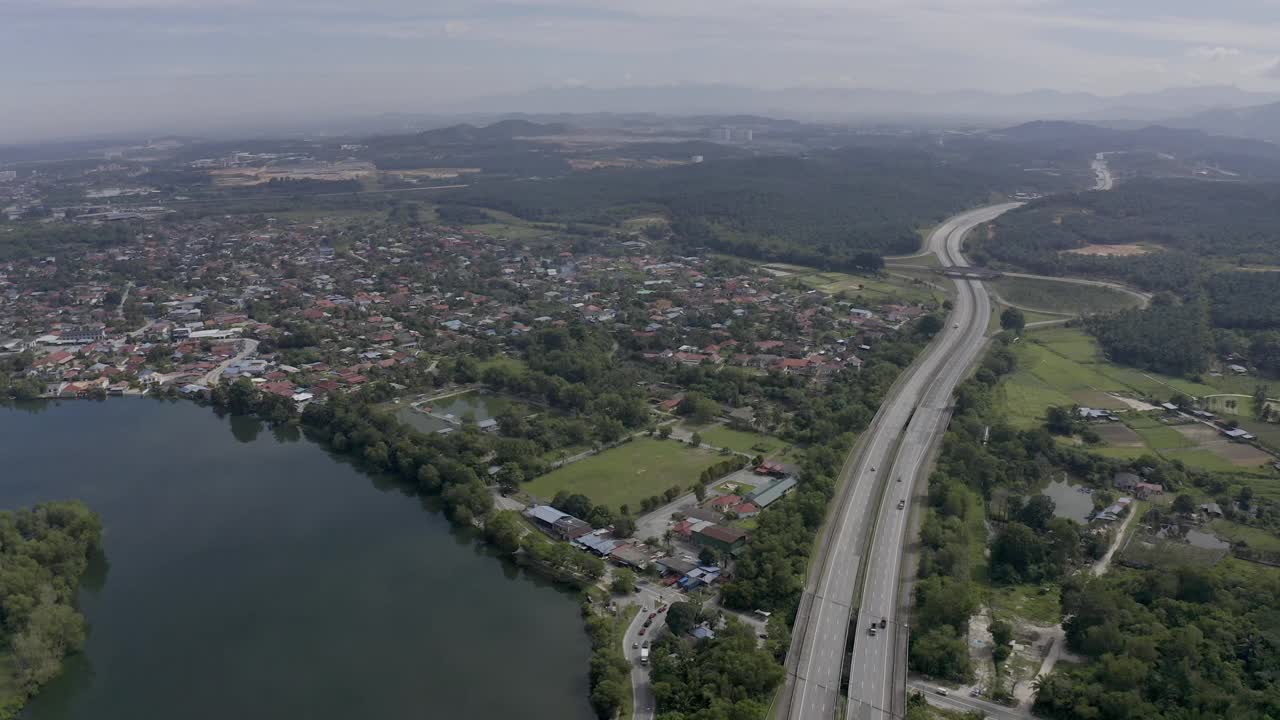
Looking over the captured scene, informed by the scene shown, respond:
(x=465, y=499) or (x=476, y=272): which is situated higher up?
(x=476, y=272)

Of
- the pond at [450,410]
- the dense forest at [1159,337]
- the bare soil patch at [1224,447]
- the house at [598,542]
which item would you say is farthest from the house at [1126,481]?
the pond at [450,410]

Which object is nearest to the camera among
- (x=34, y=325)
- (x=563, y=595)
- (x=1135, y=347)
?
(x=563, y=595)

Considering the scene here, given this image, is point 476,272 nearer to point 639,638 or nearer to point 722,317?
point 722,317

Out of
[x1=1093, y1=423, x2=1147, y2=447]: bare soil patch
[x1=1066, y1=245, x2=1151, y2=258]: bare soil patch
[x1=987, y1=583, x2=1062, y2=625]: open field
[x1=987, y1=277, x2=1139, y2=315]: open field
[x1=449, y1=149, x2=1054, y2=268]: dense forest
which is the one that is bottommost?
[x1=987, y1=583, x2=1062, y2=625]: open field

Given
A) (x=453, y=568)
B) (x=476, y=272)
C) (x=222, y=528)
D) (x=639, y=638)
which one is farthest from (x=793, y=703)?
(x=476, y=272)

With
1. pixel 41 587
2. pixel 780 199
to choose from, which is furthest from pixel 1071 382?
pixel 780 199

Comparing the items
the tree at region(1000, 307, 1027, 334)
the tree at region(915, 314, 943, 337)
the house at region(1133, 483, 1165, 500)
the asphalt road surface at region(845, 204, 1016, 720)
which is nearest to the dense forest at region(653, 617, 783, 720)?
the asphalt road surface at region(845, 204, 1016, 720)

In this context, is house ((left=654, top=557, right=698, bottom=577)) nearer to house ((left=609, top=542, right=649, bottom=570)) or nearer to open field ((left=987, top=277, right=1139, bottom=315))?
house ((left=609, top=542, right=649, bottom=570))
